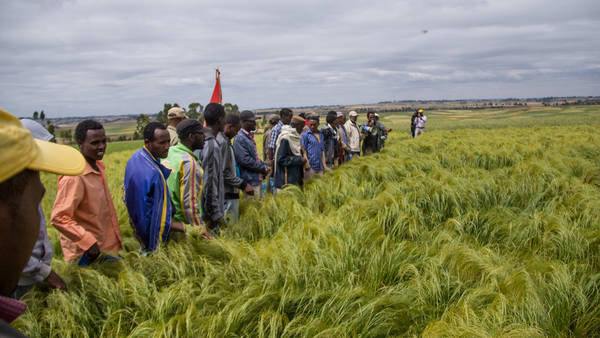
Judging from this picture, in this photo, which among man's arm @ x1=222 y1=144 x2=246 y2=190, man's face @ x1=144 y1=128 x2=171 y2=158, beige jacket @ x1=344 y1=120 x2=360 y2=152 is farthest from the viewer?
beige jacket @ x1=344 y1=120 x2=360 y2=152

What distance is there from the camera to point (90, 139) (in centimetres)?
299

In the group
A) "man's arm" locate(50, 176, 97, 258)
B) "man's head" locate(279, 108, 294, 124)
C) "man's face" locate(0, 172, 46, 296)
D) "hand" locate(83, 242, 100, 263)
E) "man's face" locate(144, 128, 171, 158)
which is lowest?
"hand" locate(83, 242, 100, 263)

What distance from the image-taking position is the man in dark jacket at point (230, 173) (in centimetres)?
462

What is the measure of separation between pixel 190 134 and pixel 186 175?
0.45 meters

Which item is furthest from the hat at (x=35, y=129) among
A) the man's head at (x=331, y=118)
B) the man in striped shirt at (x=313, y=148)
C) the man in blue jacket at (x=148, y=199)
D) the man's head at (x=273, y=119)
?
the man's head at (x=331, y=118)

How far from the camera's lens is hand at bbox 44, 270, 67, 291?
2.35 metres

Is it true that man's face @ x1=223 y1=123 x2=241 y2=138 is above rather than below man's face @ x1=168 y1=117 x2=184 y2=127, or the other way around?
below

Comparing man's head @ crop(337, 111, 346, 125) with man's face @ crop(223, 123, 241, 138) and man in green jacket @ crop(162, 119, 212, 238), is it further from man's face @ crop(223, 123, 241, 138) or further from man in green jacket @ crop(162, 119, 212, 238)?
man in green jacket @ crop(162, 119, 212, 238)

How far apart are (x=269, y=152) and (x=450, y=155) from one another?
4.37 m

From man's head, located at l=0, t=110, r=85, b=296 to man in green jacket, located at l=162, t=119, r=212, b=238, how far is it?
2411 millimetres

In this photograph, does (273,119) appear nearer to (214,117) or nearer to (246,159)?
(246,159)

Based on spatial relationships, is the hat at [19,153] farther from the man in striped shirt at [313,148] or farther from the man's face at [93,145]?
the man in striped shirt at [313,148]

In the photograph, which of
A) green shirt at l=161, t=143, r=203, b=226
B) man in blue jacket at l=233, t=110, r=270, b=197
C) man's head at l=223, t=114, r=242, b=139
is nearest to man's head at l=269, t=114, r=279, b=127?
man in blue jacket at l=233, t=110, r=270, b=197

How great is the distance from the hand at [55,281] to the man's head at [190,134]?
167cm
